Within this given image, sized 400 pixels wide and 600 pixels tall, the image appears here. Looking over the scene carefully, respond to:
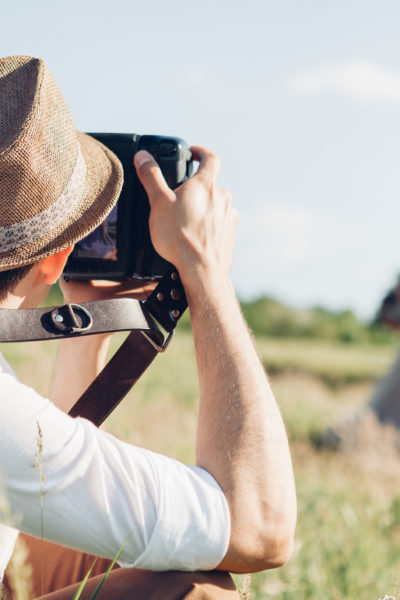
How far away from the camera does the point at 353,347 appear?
31500 millimetres

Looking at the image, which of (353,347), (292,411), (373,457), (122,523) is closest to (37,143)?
(122,523)

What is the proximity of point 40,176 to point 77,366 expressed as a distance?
71cm

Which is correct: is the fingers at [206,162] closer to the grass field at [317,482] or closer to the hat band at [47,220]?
the hat band at [47,220]

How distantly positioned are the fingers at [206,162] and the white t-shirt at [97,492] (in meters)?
0.70

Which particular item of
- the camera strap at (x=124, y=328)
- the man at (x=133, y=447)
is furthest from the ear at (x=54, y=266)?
the camera strap at (x=124, y=328)

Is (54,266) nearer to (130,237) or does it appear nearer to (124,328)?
(124,328)

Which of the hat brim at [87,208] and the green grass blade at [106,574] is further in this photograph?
the hat brim at [87,208]

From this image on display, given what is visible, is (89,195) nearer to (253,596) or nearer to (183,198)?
(183,198)

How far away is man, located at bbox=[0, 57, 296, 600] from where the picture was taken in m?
1.22

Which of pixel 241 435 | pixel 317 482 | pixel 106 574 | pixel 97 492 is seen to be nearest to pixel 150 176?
pixel 241 435

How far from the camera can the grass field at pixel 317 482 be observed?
316 centimetres

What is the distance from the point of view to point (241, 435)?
4.59 ft

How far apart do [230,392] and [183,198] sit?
0.46m

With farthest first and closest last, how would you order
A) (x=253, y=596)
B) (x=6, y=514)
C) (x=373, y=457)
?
(x=373, y=457)
(x=253, y=596)
(x=6, y=514)
